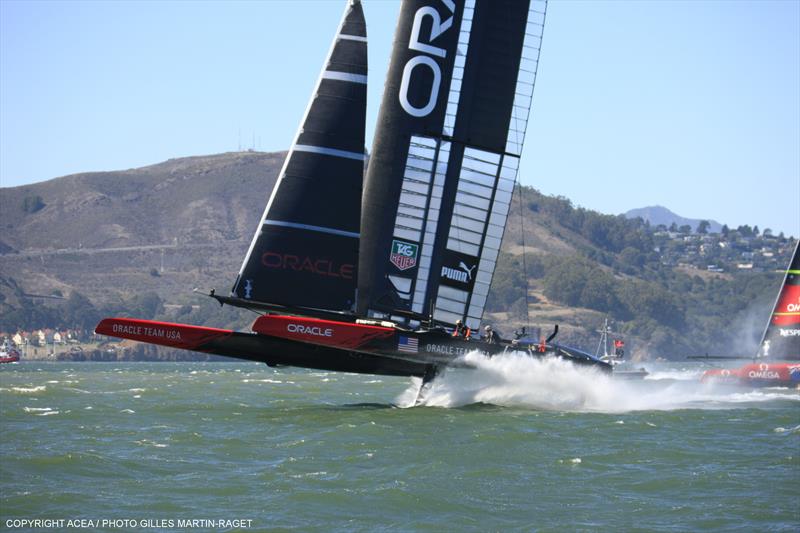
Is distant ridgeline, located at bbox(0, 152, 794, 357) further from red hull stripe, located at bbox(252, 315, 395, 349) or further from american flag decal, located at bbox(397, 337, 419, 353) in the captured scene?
red hull stripe, located at bbox(252, 315, 395, 349)

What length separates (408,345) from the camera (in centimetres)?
2048

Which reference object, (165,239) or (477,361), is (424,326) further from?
(165,239)

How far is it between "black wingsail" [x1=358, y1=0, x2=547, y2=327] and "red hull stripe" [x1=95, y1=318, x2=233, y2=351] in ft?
9.39

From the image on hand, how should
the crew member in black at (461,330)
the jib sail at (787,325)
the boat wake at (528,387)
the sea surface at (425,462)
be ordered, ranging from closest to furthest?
the sea surface at (425,462) < the crew member in black at (461,330) < the boat wake at (528,387) < the jib sail at (787,325)

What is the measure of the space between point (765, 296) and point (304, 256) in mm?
148586

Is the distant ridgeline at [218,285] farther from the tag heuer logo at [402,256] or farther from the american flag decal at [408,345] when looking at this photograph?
the american flag decal at [408,345]

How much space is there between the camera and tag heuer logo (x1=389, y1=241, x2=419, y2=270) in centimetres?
2152

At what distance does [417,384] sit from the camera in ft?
74.2

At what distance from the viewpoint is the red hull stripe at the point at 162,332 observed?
20.2 meters

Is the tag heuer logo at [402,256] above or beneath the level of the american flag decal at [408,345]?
above

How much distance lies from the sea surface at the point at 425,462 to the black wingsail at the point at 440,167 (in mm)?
1713

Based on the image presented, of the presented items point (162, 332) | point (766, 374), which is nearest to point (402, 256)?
point (162, 332)

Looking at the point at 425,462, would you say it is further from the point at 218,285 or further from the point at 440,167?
the point at 218,285

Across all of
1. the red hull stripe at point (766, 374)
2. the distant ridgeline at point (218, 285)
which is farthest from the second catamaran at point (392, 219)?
the distant ridgeline at point (218, 285)
